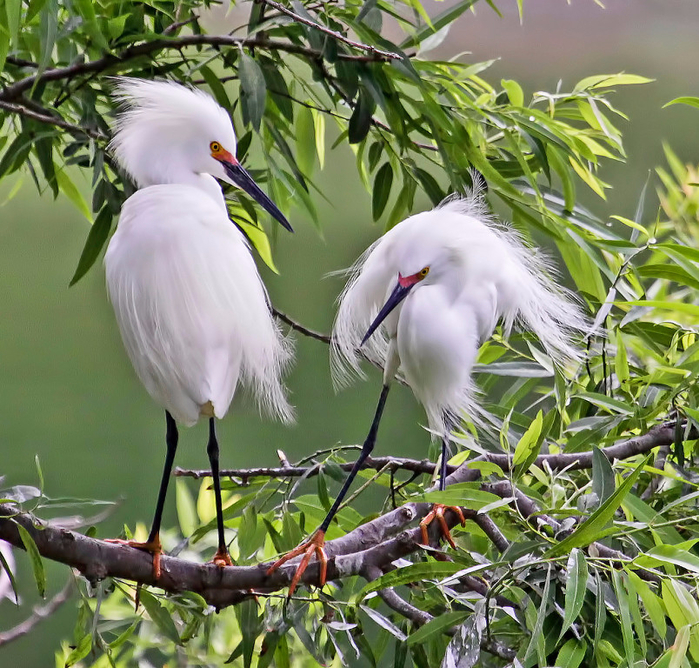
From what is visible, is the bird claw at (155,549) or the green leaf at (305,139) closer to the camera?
the bird claw at (155,549)

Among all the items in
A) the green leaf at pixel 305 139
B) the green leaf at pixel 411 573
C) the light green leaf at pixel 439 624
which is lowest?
the light green leaf at pixel 439 624

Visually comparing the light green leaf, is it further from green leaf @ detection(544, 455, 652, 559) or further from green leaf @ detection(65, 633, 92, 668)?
green leaf @ detection(65, 633, 92, 668)

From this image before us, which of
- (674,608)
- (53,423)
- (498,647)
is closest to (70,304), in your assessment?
(53,423)

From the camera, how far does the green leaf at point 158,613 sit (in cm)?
66

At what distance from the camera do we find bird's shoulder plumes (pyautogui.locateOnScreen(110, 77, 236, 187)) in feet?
2.39

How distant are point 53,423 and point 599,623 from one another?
1.87 m

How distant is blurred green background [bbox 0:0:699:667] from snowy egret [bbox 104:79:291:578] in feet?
4.31

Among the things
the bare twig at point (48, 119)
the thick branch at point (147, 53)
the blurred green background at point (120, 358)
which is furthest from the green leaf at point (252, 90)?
the blurred green background at point (120, 358)

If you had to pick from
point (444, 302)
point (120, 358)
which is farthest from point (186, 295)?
point (120, 358)

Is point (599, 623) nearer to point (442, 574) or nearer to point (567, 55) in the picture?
point (442, 574)

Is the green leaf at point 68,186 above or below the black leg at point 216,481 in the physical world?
above

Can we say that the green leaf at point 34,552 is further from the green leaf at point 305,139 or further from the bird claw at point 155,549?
the green leaf at point 305,139

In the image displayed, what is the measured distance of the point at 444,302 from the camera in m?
0.76

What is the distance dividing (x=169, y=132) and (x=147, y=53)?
0.33 feet
